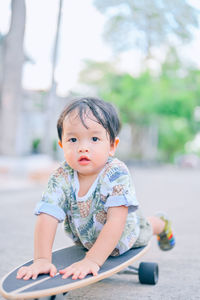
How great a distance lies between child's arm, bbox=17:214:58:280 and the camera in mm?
1896

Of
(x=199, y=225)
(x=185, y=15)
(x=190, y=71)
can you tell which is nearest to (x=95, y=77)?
(x=190, y=71)

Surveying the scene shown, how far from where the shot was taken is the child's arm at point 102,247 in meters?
1.92

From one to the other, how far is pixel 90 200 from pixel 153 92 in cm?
2610

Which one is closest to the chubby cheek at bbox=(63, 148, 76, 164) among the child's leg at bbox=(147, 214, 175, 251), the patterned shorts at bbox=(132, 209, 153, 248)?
the patterned shorts at bbox=(132, 209, 153, 248)

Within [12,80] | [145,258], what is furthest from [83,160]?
[12,80]

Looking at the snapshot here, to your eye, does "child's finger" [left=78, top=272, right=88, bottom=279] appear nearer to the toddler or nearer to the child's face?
the toddler

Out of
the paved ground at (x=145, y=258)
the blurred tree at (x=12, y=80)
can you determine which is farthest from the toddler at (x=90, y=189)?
the blurred tree at (x=12, y=80)

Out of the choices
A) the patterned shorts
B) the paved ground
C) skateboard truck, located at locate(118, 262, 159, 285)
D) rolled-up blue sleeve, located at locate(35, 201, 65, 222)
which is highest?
rolled-up blue sleeve, located at locate(35, 201, 65, 222)

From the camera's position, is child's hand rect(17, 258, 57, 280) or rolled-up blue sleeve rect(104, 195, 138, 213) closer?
child's hand rect(17, 258, 57, 280)

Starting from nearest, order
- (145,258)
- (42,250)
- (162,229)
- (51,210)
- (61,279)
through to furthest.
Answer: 1. (61,279)
2. (42,250)
3. (51,210)
4. (162,229)
5. (145,258)

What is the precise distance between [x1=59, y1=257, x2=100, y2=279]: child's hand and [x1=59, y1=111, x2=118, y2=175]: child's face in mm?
466

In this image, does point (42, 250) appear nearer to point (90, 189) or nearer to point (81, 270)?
point (81, 270)

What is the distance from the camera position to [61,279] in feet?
6.11

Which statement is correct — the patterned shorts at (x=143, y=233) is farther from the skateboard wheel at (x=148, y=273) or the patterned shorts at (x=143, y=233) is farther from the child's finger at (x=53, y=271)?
the child's finger at (x=53, y=271)
